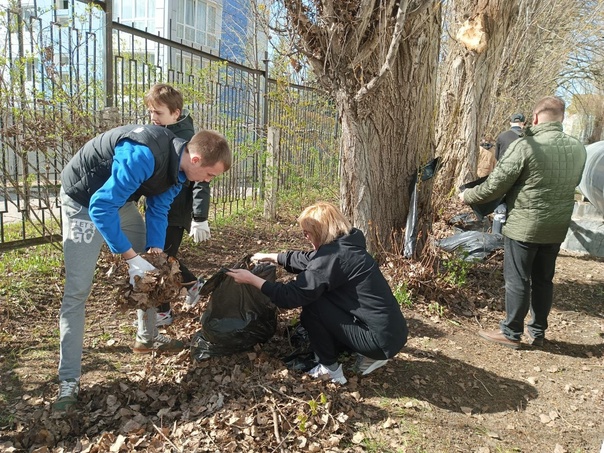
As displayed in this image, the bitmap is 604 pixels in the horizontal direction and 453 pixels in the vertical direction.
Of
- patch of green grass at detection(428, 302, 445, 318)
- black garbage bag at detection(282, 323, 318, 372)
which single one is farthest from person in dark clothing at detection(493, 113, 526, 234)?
black garbage bag at detection(282, 323, 318, 372)

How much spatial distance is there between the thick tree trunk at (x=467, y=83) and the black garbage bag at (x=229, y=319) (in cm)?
423

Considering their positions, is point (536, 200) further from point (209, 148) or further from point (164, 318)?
point (164, 318)

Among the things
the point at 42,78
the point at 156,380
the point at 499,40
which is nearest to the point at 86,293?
the point at 156,380

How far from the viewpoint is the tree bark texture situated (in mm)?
3836

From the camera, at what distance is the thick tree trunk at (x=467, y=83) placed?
21.5 feet

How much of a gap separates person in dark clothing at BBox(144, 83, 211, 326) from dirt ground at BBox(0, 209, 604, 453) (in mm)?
286

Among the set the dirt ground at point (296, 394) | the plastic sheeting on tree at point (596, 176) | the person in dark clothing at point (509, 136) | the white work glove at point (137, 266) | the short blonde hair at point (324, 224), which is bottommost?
the dirt ground at point (296, 394)

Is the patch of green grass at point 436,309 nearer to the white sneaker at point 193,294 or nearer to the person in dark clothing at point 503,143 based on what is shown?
the white sneaker at point 193,294

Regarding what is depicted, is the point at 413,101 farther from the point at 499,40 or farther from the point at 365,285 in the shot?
the point at 499,40

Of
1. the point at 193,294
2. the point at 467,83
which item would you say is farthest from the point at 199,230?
the point at 467,83

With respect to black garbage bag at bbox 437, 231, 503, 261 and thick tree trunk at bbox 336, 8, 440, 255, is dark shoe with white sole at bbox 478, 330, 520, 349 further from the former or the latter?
black garbage bag at bbox 437, 231, 503, 261

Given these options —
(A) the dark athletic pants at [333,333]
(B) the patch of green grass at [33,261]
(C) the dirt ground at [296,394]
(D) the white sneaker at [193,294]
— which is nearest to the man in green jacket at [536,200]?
(C) the dirt ground at [296,394]

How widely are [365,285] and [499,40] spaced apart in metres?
5.46

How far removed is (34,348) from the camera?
3305 millimetres
